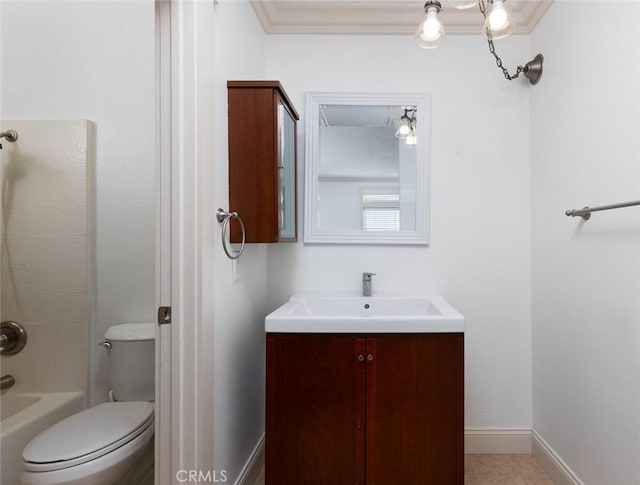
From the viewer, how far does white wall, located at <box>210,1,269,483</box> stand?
125 centimetres

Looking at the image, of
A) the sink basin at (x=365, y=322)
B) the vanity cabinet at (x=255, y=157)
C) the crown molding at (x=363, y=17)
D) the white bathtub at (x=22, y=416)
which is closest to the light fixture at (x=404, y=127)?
the crown molding at (x=363, y=17)

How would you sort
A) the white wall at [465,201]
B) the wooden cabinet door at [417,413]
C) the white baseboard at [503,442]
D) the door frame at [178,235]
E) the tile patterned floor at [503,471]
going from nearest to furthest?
the door frame at [178,235], the wooden cabinet door at [417,413], the tile patterned floor at [503,471], the white baseboard at [503,442], the white wall at [465,201]

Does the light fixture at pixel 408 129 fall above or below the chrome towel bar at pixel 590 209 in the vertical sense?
above

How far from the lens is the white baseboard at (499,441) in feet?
6.08

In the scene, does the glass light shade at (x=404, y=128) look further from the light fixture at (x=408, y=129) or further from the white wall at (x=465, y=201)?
the white wall at (x=465, y=201)

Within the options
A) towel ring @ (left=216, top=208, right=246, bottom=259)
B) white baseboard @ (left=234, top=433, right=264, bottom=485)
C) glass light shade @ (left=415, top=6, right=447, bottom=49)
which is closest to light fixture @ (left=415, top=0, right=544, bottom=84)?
glass light shade @ (left=415, top=6, right=447, bottom=49)

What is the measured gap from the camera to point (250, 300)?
5.50ft

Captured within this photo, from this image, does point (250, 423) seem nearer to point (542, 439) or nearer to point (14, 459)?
point (14, 459)

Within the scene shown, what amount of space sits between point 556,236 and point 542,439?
1.08 m

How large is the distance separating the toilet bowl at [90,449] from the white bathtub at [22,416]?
256 millimetres

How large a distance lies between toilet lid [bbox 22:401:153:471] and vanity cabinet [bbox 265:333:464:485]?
1.72 ft

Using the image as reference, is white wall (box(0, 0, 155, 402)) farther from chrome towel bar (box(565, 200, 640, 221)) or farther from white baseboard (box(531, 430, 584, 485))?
white baseboard (box(531, 430, 584, 485))

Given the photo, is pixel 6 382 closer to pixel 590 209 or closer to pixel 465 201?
pixel 465 201

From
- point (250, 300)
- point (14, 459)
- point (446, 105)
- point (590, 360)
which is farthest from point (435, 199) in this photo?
point (14, 459)
